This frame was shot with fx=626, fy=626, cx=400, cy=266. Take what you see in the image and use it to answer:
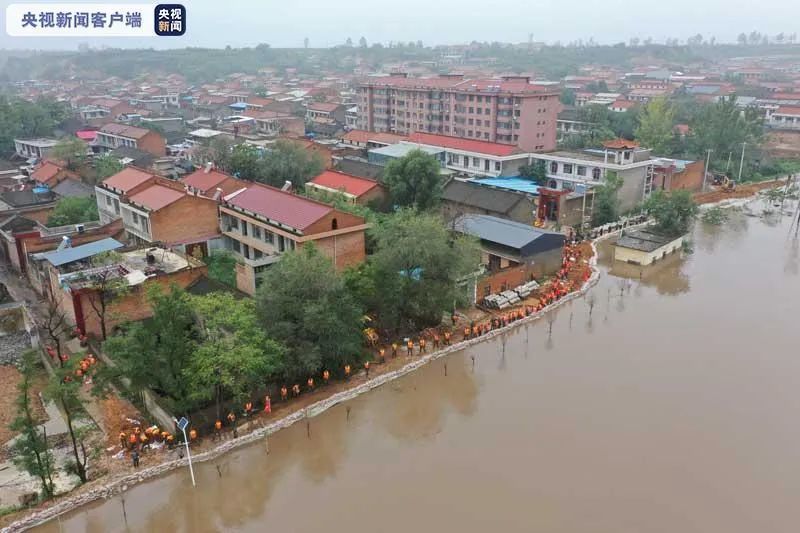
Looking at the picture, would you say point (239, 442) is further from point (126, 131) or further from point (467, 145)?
point (126, 131)

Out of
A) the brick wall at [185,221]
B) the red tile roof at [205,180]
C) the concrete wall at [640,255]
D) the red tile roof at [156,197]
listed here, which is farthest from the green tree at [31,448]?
the concrete wall at [640,255]

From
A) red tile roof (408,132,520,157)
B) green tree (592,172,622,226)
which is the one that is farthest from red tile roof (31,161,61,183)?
green tree (592,172,622,226)

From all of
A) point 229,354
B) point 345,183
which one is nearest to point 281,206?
point 345,183

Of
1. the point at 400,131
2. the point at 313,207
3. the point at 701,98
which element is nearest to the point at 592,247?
the point at 313,207

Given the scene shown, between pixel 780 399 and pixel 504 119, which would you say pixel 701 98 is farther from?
pixel 780 399

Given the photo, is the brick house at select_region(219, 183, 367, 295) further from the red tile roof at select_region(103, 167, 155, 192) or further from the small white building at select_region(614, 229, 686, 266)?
the small white building at select_region(614, 229, 686, 266)
